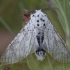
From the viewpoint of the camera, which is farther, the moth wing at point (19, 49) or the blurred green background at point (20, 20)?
the moth wing at point (19, 49)

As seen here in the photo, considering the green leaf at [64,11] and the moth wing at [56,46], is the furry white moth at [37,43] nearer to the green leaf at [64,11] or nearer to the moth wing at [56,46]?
the moth wing at [56,46]

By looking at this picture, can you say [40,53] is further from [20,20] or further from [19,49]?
[20,20]

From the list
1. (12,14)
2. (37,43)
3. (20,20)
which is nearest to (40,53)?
(37,43)

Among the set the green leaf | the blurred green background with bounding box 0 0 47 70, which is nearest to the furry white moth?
the green leaf

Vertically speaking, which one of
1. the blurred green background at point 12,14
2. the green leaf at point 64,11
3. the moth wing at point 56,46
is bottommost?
the moth wing at point 56,46

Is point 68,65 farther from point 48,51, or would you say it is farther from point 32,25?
point 32,25

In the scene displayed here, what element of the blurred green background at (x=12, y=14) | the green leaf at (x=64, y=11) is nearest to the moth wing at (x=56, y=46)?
the green leaf at (x=64, y=11)
